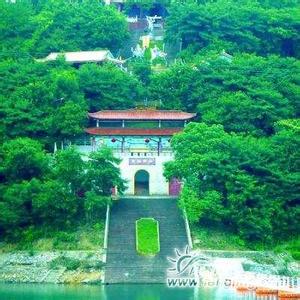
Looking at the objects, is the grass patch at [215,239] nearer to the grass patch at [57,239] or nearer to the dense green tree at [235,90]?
the grass patch at [57,239]

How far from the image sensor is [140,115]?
44.1 metres

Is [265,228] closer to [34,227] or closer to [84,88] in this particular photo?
[34,227]

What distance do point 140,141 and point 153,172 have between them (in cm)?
204

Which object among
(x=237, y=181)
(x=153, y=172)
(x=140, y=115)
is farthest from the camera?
(x=140, y=115)

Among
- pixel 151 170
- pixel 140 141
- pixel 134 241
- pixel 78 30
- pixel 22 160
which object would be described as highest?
pixel 78 30

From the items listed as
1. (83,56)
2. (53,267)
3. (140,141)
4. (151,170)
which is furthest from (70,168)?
(83,56)

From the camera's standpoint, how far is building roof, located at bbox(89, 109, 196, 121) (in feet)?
144

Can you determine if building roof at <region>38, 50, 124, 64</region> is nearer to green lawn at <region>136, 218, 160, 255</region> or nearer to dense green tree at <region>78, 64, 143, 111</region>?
dense green tree at <region>78, 64, 143, 111</region>

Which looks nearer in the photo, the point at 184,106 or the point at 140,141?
the point at 140,141

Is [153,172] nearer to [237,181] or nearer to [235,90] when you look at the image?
[237,181]

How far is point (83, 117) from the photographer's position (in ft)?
142

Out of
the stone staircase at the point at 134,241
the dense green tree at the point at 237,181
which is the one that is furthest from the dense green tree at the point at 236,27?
the stone staircase at the point at 134,241

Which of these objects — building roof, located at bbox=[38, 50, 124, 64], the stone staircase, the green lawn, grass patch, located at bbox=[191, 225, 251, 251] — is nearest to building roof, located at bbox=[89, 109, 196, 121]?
the stone staircase

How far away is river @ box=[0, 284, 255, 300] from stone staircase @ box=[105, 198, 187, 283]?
0.90 m
